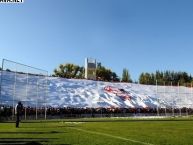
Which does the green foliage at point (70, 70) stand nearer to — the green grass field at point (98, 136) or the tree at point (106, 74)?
the tree at point (106, 74)

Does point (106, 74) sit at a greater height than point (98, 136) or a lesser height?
greater

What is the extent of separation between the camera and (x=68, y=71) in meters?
111

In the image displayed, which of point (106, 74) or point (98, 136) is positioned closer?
point (98, 136)

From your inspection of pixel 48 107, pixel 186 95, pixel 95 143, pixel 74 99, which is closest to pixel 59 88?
pixel 74 99

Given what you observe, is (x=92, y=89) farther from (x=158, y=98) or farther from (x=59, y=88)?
(x=158, y=98)

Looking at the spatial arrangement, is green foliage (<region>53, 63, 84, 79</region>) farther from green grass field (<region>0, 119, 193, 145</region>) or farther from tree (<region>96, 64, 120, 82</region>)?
green grass field (<region>0, 119, 193, 145</region>)

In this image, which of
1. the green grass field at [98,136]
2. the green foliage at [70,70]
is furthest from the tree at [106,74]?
the green grass field at [98,136]

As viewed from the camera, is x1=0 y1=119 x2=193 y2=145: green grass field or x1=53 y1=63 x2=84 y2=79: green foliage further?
x1=53 y1=63 x2=84 y2=79: green foliage

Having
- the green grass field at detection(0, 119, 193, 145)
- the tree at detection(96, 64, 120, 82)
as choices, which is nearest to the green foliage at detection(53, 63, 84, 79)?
the tree at detection(96, 64, 120, 82)

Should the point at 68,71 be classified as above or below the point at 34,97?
above

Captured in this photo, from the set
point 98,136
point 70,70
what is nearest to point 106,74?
point 70,70

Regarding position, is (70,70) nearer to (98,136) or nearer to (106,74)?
(106,74)

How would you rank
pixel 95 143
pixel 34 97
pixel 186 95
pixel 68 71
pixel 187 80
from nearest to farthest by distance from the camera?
pixel 95 143, pixel 34 97, pixel 186 95, pixel 68 71, pixel 187 80

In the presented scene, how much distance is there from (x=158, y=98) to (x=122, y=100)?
21.8ft
